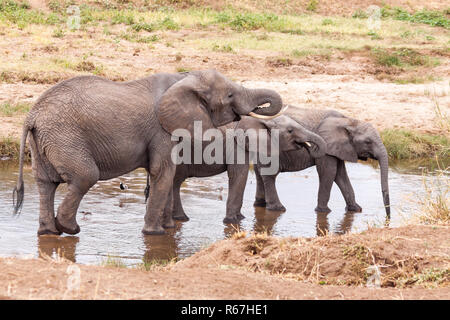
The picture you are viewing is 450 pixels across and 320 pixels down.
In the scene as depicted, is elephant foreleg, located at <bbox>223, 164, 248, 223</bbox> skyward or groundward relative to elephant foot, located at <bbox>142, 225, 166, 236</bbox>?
skyward

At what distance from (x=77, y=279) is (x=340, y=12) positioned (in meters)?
29.2

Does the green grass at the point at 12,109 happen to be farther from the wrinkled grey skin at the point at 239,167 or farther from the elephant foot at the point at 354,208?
the elephant foot at the point at 354,208

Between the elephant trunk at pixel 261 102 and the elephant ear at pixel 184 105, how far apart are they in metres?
0.42

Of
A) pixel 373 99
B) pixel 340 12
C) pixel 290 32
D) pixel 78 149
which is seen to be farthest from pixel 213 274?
pixel 340 12

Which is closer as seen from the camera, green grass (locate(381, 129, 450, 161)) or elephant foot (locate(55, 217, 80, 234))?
elephant foot (locate(55, 217, 80, 234))

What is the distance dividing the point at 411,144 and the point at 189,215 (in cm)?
549

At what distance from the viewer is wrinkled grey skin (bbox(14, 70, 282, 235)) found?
7.79 m

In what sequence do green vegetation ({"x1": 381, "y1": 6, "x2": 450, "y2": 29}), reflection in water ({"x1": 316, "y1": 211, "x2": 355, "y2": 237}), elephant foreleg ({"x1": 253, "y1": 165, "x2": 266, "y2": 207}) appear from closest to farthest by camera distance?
reflection in water ({"x1": 316, "y1": 211, "x2": 355, "y2": 237}) < elephant foreleg ({"x1": 253, "y1": 165, "x2": 266, "y2": 207}) < green vegetation ({"x1": 381, "y1": 6, "x2": 450, "y2": 29})

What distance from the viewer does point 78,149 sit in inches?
308

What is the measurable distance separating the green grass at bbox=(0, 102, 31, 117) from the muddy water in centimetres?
187

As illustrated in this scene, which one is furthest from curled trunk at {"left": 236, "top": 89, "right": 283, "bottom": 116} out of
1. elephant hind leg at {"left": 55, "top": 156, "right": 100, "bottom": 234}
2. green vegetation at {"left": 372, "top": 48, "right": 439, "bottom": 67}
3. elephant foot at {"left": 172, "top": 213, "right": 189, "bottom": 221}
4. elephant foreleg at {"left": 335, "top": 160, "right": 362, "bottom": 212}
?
green vegetation at {"left": 372, "top": 48, "right": 439, "bottom": 67}

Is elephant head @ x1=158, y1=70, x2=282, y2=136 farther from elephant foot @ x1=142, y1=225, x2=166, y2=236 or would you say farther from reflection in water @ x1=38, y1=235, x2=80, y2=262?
reflection in water @ x1=38, y1=235, x2=80, y2=262

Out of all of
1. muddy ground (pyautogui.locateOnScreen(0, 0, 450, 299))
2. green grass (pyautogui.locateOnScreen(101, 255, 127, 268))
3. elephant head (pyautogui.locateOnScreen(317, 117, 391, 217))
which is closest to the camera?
muddy ground (pyautogui.locateOnScreen(0, 0, 450, 299))

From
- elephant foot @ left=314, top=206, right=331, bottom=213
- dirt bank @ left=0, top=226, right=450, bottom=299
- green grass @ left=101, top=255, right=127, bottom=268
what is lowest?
elephant foot @ left=314, top=206, right=331, bottom=213
